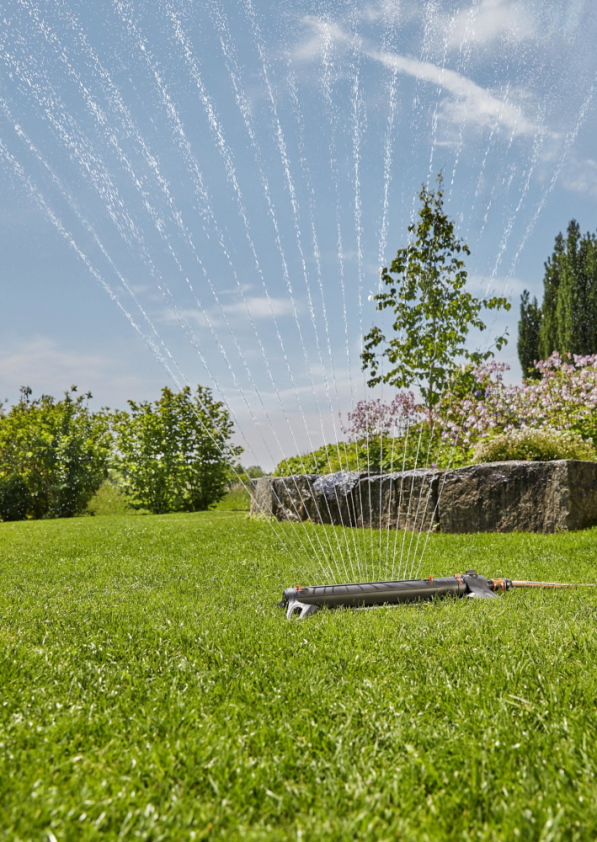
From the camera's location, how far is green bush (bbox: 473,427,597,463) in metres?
6.51

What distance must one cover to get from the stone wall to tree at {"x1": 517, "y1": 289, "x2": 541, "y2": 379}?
20049 mm

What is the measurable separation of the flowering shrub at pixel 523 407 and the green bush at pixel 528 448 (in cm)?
147

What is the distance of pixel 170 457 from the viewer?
11445mm

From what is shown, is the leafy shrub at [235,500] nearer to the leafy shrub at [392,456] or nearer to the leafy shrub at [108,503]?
the leafy shrub at [392,456]

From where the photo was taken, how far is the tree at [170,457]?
1141cm

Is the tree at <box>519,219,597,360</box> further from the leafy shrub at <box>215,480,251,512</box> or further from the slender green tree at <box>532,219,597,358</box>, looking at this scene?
the leafy shrub at <box>215,480,251,512</box>

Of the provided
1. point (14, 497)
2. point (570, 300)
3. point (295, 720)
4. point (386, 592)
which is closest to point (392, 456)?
point (386, 592)

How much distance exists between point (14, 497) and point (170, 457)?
3.90 metres

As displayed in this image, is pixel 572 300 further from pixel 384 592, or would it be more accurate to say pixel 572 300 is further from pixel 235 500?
pixel 384 592

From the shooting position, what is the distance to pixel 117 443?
11656 millimetres

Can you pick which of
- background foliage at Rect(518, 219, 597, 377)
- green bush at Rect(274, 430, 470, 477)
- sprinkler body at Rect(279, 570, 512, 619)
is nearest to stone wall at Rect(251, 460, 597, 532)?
green bush at Rect(274, 430, 470, 477)

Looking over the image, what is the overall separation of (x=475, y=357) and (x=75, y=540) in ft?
19.3

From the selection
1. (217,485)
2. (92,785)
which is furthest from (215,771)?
(217,485)

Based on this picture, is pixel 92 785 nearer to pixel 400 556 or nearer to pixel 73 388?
pixel 400 556
